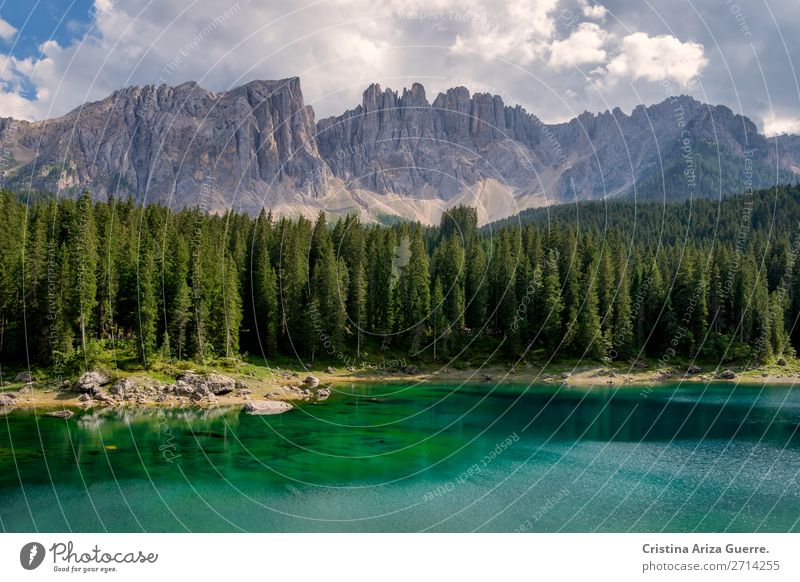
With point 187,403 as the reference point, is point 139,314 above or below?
above

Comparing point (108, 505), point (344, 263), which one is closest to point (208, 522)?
point (108, 505)

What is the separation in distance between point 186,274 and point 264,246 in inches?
617

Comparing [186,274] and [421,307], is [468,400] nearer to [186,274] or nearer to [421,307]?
[421,307]

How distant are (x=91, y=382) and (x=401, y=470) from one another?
28.3m

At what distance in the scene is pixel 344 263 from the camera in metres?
75.0

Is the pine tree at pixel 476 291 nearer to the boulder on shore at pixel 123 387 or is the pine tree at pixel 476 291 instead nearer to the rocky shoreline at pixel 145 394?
the rocky shoreline at pixel 145 394

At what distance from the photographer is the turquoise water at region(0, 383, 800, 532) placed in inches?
905

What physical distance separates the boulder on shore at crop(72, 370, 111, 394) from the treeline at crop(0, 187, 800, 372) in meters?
6.31

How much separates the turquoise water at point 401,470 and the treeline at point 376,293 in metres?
17.4


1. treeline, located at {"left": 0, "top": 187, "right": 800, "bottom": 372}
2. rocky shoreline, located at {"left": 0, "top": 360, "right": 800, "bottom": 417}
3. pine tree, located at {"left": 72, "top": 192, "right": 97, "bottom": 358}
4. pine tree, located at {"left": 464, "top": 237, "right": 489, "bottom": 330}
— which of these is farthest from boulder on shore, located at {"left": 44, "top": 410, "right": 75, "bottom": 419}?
pine tree, located at {"left": 464, "top": 237, "right": 489, "bottom": 330}

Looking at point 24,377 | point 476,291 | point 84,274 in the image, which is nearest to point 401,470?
point 24,377

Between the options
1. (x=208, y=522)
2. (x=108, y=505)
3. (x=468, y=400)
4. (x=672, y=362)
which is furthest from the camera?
(x=672, y=362)

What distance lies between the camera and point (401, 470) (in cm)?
3017

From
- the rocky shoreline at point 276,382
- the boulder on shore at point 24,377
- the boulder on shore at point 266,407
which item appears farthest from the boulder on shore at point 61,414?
the boulder on shore at point 266,407
